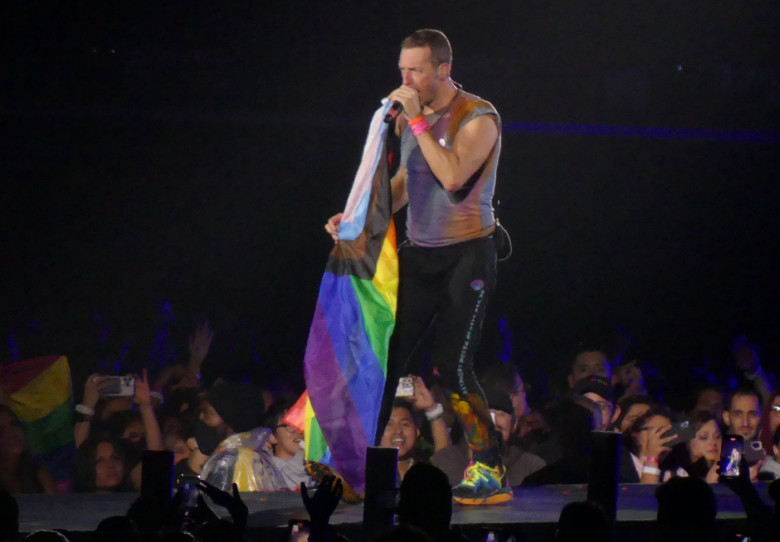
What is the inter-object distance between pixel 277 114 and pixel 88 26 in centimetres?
133

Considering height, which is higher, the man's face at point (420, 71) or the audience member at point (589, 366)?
the man's face at point (420, 71)

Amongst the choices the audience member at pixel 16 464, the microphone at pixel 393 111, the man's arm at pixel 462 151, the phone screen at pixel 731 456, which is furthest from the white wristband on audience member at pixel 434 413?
the phone screen at pixel 731 456

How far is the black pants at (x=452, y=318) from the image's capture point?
166 inches

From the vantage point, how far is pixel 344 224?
4527mm

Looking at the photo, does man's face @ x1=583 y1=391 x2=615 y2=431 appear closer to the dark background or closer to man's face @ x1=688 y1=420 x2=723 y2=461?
man's face @ x1=688 y1=420 x2=723 y2=461

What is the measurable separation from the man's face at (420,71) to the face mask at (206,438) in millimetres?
2333

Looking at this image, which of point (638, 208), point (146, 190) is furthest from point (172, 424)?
point (638, 208)

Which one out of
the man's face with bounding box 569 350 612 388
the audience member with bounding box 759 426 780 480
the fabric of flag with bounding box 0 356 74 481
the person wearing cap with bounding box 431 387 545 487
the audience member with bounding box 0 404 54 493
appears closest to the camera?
the person wearing cap with bounding box 431 387 545 487

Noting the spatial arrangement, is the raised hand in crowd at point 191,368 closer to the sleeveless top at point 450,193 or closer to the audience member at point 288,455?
the audience member at point 288,455

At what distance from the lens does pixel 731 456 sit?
129 inches

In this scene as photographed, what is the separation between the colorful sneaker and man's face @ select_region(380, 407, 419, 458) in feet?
3.97

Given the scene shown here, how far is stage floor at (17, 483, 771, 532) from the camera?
12.0ft

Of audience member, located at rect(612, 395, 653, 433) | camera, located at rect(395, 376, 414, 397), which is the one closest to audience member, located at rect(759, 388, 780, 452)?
audience member, located at rect(612, 395, 653, 433)

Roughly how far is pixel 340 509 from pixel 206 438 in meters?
1.80
